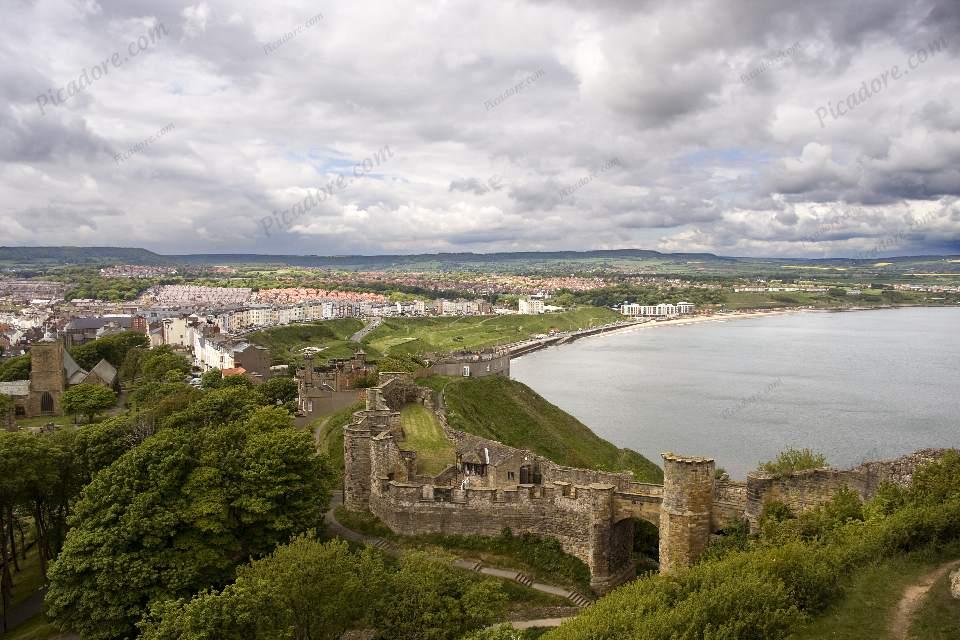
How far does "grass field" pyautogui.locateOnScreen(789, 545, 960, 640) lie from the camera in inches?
345

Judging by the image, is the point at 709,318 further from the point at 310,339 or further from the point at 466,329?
the point at 310,339

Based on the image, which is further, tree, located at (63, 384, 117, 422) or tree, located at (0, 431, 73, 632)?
tree, located at (63, 384, 117, 422)

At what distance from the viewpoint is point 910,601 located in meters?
9.30

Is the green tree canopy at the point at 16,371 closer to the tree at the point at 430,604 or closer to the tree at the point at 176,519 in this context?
the tree at the point at 176,519

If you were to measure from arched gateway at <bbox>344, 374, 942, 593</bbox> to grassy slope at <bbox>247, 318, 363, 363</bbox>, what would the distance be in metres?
36.9

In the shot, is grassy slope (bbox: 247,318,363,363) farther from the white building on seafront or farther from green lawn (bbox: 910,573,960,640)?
the white building on seafront

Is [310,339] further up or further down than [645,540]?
further down

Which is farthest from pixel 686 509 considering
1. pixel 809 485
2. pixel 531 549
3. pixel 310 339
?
pixel 310 339

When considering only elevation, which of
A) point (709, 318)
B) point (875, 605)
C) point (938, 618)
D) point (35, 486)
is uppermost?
point (938, 618)

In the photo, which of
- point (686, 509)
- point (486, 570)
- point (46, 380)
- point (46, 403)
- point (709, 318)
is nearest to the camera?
point (686, 509)

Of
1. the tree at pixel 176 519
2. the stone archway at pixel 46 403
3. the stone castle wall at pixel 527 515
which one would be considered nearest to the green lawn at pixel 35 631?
the tree at pixel 176 519

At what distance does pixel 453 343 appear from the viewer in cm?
8131

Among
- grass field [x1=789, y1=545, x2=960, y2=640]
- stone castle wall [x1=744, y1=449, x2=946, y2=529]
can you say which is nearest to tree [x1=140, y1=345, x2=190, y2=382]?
stone castle wall [x1=744, y1=449, x2=946, y2=529]

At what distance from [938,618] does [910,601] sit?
661 mm
